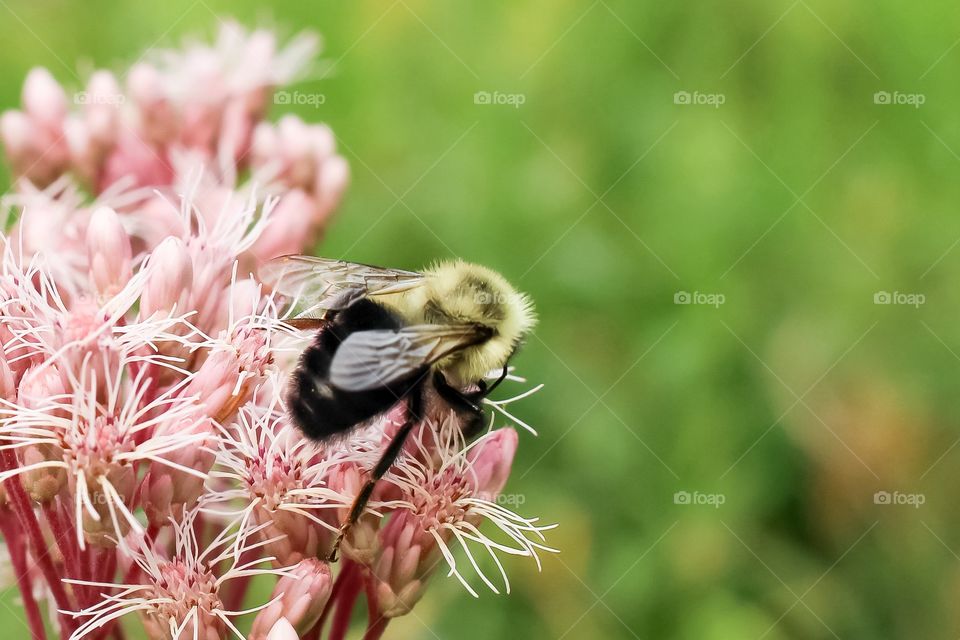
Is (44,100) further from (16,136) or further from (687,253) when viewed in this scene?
(687,253)

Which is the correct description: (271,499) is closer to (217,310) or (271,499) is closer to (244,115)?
(217,310)

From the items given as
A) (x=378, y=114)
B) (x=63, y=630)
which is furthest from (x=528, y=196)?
(x=63, y=630)

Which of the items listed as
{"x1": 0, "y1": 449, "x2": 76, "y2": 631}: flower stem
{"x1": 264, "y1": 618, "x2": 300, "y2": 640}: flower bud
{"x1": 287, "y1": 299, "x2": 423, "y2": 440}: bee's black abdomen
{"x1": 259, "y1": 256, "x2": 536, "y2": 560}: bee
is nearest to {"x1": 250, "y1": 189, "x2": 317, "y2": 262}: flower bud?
{"x1": 259, "y1": 256, "x2": 536, "y2": 560}: bee

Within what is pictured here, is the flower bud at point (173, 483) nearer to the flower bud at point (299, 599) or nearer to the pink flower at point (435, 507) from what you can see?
the flower bud at point (299, 599)

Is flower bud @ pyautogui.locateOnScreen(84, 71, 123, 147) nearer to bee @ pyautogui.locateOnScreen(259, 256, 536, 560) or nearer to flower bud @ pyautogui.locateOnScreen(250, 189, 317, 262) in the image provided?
flower bud @ pyautogui.locateOnScreen(250, 189, 317, 262)

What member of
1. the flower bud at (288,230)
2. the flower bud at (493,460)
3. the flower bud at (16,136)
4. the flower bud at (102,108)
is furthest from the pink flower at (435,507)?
the flower bud at (16,136)
